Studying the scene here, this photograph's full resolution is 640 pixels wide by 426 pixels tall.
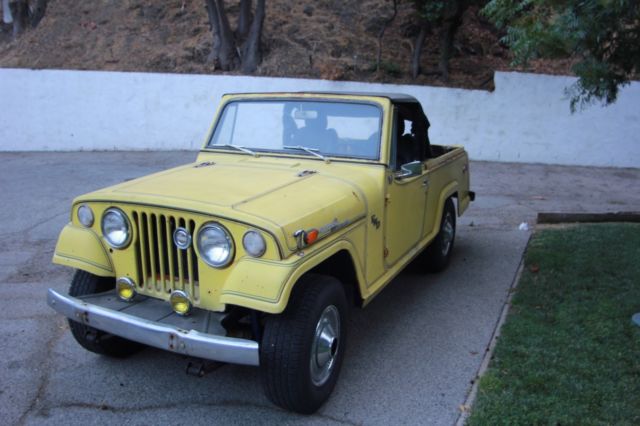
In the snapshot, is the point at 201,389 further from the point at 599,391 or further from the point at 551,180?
the point at 551,180

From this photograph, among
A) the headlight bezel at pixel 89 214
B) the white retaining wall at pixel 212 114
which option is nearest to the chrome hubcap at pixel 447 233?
the headlight bezel at pixel 89 214

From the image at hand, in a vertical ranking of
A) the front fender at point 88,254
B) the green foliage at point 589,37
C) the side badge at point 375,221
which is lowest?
the front fender at point 88,254

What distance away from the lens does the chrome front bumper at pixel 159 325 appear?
9.53 feet

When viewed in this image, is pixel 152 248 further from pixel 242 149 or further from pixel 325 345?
pixel 242 149

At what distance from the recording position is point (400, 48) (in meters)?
15.4

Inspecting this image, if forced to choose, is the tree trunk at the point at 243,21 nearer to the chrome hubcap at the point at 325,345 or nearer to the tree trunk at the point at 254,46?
the tree trunk at the point at 254,46

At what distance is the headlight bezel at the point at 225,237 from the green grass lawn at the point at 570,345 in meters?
1.69

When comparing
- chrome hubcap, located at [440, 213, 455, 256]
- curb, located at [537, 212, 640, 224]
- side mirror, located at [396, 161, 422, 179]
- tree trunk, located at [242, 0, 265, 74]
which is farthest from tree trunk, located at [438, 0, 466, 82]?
side mirror, located at [396, 161, 422, 179]

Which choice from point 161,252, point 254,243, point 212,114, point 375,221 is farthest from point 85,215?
point 212,114

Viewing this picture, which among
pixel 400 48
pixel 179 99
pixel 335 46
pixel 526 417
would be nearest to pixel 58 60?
pixel 179 99

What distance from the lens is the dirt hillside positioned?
14.6 m

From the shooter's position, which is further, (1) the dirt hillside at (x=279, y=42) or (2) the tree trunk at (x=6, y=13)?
(2) the tree trunk at (x=6, y=13)

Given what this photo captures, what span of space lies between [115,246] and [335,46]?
13.1 metres

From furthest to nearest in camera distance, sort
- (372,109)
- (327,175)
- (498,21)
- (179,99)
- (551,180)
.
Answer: (179,99) < (551,180) < (498,21) < (372,109) < (327,175)
